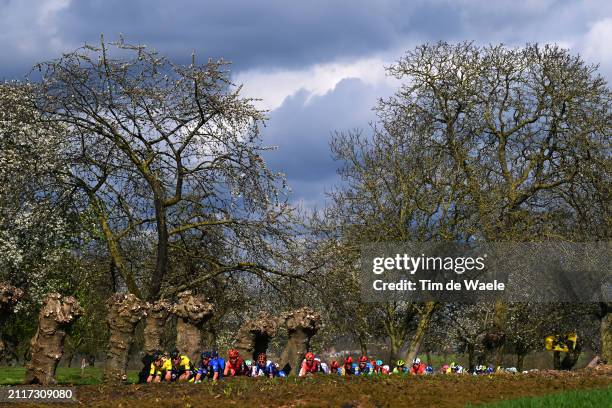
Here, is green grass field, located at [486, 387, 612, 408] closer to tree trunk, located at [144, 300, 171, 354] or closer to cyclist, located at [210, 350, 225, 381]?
cyclist, located at [210, 350, 225, 381]

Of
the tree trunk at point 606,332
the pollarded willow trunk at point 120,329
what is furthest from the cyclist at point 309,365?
the tree trunk at point 606,332

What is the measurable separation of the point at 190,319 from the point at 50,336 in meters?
3.36

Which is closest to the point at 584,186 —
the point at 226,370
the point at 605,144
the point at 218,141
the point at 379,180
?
the point at 605,144

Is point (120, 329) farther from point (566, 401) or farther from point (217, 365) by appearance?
point (566, 401)

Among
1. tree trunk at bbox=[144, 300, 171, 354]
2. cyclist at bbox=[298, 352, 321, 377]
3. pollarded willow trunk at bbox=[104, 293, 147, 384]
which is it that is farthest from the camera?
cyclist at bbox=[298, 352, 321, 377]

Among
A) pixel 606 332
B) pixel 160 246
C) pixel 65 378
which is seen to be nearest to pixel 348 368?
pixel 160 246

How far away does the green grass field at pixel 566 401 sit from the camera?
13898 millimetres

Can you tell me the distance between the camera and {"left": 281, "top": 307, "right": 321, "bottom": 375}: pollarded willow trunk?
20.6 meters

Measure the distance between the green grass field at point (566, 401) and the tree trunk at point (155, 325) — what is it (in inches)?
309

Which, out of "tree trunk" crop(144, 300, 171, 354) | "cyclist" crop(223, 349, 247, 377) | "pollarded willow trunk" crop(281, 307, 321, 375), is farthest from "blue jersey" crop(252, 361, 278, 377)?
"tree trunk" crop(144, 300, 171, 354)

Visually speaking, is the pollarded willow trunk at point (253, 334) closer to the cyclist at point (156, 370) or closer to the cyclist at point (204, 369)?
the cyclist at point (204, 369)

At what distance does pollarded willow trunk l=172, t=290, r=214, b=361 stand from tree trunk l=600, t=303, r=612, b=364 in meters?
17.9

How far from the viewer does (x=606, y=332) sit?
30812 millimetres

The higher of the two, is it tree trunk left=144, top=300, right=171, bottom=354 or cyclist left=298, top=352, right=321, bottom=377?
tree trunk left=144, top=300, right=171, bottom=354
